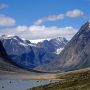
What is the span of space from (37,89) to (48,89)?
11128 millimetres

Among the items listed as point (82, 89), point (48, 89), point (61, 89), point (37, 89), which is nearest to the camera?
point (82, 89)

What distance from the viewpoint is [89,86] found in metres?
85.7

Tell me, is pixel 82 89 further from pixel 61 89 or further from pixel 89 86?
pixel 61 89

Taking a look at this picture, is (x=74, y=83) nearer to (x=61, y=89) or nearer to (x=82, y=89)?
(x=61, y=89)

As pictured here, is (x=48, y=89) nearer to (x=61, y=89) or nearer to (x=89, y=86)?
(x=61, y=89)

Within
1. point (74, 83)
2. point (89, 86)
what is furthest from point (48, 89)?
point (89, 86)

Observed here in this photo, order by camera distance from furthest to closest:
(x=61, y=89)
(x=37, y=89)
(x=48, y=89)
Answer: (x=37, y=89) → (x=48, y=89) → (x=61, y=89)

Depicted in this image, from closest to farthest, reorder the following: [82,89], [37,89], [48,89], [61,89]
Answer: [82,89] < [61,89] < [48,89] < [37,89]

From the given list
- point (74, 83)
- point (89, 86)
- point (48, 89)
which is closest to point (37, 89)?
point (48, 89)

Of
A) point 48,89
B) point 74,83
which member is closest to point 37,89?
point 48,89

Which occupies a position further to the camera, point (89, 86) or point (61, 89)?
point (61, 89)

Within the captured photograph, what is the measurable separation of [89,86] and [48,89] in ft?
83.9

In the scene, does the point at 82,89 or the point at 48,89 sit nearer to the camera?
the point at 82,89

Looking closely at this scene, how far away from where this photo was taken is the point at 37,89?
12031 centimetres
